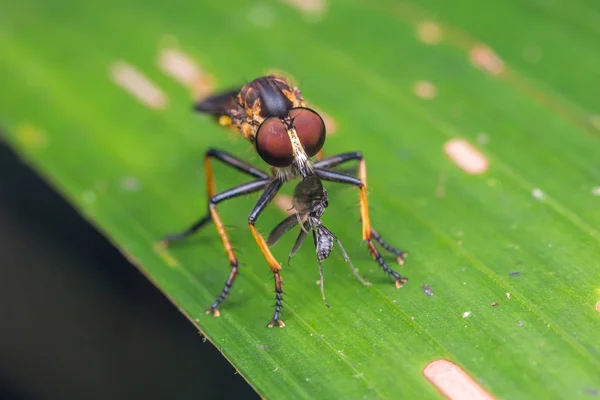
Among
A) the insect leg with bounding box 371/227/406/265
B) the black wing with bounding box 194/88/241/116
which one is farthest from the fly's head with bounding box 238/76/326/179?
the insect leg with bounding box 371/227/406/265

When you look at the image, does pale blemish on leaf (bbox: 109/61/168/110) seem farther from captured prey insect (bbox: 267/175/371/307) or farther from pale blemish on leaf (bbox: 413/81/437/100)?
pale blemish on leaf (bbox: 413/81/437/100)

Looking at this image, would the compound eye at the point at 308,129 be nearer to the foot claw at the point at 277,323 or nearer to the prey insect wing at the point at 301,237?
the prey insect wing at the point at 301,237

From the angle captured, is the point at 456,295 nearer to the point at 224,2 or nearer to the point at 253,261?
A: the point at 253,261

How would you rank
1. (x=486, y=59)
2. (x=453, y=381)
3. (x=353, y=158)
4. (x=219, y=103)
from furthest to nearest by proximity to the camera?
(x=486, y=59) → (x=219, y=103) → (x=353, y=158) → (x=453, y=381)

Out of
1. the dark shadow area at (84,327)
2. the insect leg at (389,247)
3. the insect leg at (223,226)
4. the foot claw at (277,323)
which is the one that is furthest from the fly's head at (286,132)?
the dark shadow area at (84,327)

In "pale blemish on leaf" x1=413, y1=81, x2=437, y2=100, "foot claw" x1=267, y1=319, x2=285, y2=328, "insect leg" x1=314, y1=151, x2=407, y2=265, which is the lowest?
"foot claw" x1=267, y1=319, x2=285, y2=328

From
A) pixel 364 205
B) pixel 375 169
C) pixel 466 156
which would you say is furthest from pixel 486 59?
pixel 364 205

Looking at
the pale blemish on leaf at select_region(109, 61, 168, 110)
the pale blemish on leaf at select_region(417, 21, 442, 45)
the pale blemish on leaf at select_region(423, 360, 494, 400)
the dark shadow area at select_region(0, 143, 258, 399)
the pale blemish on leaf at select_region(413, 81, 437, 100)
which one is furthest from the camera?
the pale blemish on leaf at select_region(417, 21, 442, 45)

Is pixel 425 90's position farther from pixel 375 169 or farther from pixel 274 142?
pixel 274 142
